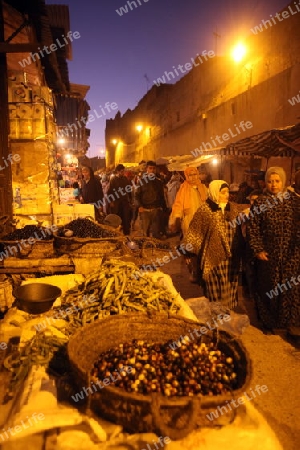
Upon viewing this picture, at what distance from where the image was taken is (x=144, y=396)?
6.09ft

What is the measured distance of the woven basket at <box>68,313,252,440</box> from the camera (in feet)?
6.00

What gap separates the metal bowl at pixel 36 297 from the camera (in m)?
3.36

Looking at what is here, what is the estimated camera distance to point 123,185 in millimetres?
11102

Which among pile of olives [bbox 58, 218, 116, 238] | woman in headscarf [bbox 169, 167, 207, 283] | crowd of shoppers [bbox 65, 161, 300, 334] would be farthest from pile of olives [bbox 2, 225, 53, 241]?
woman in headscarf [bbox 169, 167, 207, 283]

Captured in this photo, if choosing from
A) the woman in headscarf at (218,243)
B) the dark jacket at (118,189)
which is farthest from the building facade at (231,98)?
the woman in headscarf at (218,243)

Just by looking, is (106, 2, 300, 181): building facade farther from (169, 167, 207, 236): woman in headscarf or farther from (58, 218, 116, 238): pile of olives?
(58, 218, 116, 238): pile of olives

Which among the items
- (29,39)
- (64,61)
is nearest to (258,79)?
(64,61)

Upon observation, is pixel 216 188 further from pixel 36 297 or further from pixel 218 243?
pixel 36 297

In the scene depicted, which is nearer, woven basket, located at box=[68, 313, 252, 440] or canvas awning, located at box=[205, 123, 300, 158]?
woven basket, located at box=[68, 313, 252, 440]

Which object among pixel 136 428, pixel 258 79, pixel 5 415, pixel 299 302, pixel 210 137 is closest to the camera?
pixel 136 428

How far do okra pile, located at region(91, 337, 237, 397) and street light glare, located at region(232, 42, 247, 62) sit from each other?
16.2 meters

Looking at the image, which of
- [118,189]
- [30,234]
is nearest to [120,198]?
[118,189]

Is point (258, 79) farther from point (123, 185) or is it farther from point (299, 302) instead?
point (299, 302)

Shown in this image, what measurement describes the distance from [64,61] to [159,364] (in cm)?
1410
